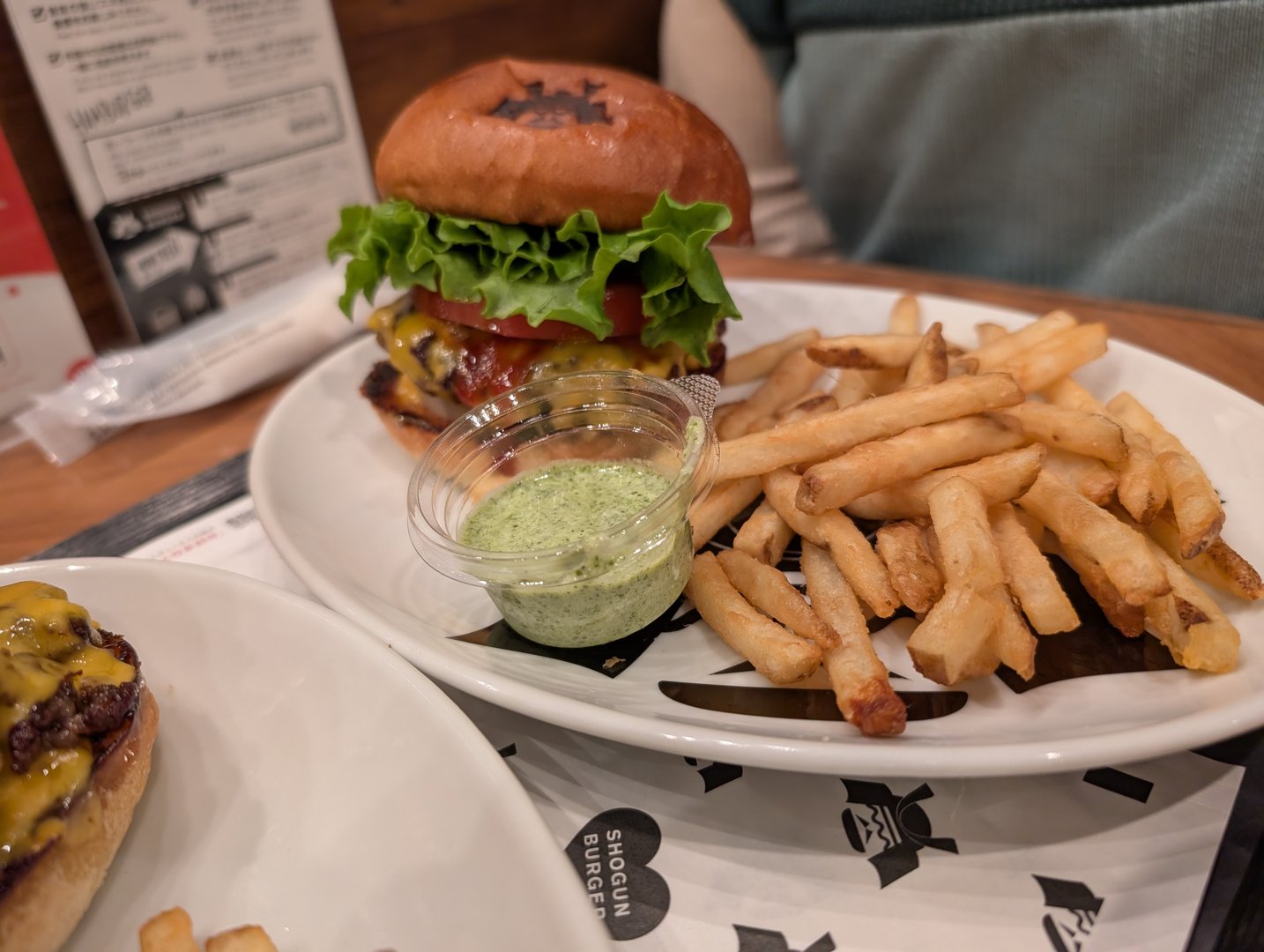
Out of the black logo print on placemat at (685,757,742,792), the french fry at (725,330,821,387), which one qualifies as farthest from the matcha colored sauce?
the french fry at (725,330,821,387)

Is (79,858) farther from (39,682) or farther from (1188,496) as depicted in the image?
(1188,496)

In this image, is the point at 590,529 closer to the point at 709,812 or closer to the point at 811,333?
the point at 709,812

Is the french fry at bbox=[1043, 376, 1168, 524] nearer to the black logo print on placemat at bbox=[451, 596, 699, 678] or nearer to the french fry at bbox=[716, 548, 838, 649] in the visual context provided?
the french fry at bbox=[716, 548, 838, 649]

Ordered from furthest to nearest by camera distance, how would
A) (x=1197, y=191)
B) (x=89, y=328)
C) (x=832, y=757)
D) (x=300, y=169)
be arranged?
(x=300, y=169)
(x=89, y=328)
(x=1197, y=191)
(x=832, y=757)

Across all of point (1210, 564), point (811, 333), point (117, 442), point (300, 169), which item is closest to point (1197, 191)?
point (811, 333)

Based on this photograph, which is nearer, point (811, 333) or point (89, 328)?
point (811, 333)

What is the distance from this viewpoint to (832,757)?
116cm

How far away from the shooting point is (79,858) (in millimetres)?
1060

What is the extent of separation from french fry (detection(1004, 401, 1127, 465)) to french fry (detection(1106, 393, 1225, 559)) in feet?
0.30

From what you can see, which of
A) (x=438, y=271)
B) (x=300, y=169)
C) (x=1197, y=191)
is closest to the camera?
(x=438, y=271)

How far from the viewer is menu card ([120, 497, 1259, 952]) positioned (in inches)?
43.3

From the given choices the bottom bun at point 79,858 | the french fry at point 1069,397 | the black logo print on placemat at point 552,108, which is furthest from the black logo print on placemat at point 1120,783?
the black logo print on placemat at point 552,108

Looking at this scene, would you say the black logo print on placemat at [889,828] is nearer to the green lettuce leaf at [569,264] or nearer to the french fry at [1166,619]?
the french fry at [1166,619]

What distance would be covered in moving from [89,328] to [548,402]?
1.96 m
